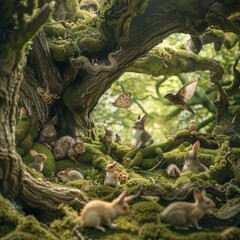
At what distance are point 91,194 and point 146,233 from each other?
6.31ft

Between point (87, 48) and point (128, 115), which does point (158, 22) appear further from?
point (128, 115)

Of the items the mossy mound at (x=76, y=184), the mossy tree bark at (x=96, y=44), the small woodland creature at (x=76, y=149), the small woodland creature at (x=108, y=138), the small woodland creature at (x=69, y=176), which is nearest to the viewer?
the mossy mound at (x=76, y=184)

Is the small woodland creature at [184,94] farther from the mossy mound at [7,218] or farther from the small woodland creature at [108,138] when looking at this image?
the mossy mound at [7,218]

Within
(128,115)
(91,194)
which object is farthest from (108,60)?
(128,115)

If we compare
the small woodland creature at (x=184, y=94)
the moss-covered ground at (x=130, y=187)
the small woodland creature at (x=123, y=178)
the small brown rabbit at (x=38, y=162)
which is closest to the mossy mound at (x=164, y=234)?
the moss-covered ground at (x=130, y=187)

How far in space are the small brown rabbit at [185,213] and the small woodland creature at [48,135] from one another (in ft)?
17.4

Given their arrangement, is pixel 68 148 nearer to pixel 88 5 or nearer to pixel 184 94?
pixel 184 94

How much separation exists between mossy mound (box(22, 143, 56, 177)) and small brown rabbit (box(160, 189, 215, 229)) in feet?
14.0

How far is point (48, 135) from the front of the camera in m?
11.3

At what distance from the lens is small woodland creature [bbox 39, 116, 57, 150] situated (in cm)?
1132

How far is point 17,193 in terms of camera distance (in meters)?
7.23

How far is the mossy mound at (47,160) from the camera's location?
10.3 m

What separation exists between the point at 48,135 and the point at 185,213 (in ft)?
18.3

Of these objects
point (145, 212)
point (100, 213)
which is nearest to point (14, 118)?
point (100, 213)
